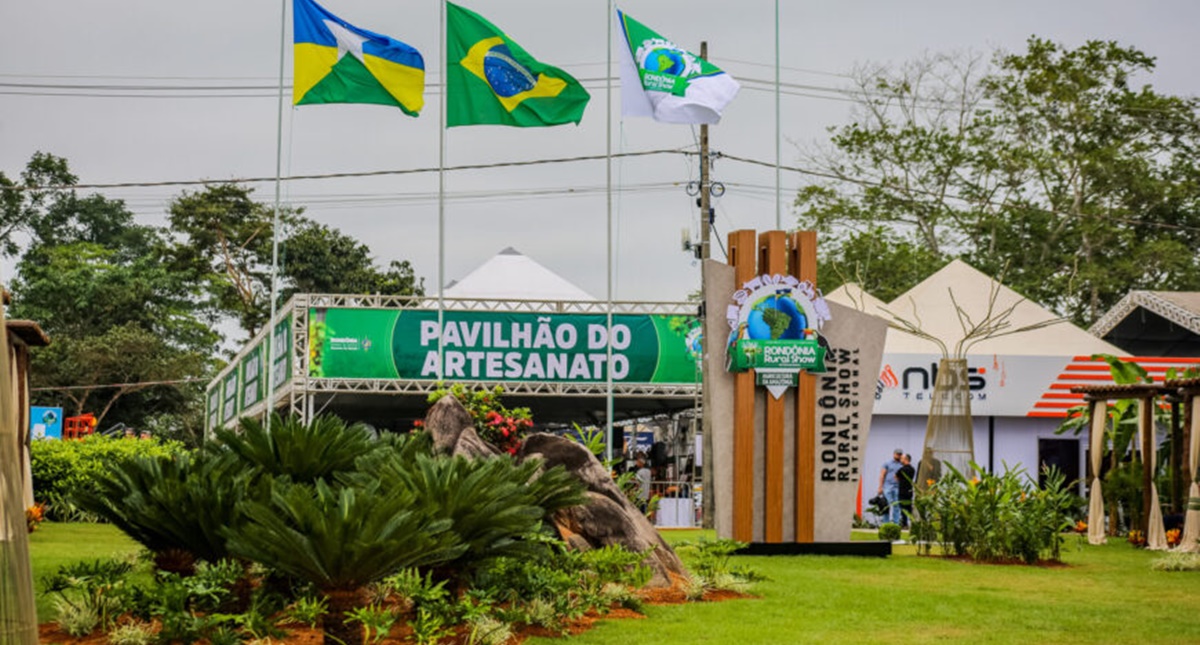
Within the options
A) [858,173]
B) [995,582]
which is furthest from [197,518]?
[858,173]

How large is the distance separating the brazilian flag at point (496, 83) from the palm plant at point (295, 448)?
1307cm

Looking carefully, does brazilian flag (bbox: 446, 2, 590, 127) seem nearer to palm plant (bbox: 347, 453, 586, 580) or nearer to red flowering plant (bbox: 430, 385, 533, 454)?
red flowering plant (bbox: 430, 385, 533, 454)

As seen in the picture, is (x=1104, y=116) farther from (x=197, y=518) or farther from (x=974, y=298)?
(x=197, y=518)

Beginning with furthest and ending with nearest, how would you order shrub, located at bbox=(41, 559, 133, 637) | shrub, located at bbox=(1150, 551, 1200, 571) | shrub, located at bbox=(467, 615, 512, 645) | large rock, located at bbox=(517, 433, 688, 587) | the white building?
the white building < shrub, located at bbox=(1150, 551, 1200, 571) < large rock, located at bbox=(517, 433, 688, 587) < shrub, located at bbox=(41, 559, 133, 637) < shrub, located at bbox=(467, 615, 512, 645)

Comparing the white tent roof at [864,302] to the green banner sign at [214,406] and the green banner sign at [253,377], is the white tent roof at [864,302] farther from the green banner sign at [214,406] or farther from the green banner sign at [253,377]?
the green banner sign at [214,406]

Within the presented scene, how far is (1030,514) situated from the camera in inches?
763

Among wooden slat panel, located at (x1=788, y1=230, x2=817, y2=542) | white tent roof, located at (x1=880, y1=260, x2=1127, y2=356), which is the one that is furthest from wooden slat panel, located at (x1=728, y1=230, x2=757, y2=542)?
white tent roof, located at (x1=880, y1=260, x2=1127, y2=356)

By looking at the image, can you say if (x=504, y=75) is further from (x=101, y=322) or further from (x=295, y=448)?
(x=101, y=322)

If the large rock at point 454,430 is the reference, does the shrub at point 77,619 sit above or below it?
below

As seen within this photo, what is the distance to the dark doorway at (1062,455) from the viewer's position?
1312 inches

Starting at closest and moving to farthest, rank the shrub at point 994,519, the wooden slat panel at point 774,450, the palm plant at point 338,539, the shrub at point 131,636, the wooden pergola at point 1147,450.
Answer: the palm plant at point 338,539, the shrub at point 131,636, the shrub at point 994,519, the wooden slat panel at point 774,450, the wooden pergola at point 1147,450

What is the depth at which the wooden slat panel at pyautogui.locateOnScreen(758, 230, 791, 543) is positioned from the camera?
20.4 metres

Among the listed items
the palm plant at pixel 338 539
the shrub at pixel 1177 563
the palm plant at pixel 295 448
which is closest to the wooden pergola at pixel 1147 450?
the shrub at pixel 1177 563

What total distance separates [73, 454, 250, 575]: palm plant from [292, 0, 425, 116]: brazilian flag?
13679mm
